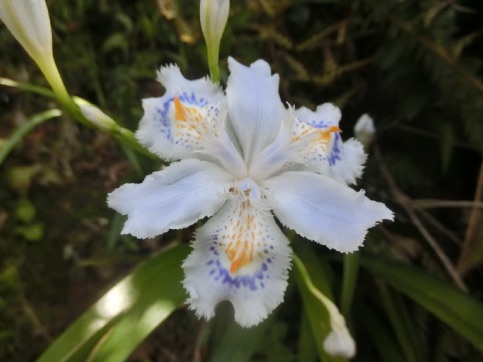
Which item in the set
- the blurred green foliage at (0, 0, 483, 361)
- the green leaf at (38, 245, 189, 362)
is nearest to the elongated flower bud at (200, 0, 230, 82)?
the blurred green foliage at (0, 0, 483, 361)

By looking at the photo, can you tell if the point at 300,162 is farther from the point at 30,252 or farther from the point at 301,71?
the point at 30,252

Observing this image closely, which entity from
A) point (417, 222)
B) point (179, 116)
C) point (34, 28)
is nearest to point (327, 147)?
point (179, 116)

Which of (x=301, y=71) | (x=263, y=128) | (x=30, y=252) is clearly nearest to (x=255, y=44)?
(x=301, y=71)

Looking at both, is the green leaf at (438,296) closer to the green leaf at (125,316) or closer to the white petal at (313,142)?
the white petal at (313,142)

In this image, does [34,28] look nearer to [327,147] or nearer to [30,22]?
[30,22]

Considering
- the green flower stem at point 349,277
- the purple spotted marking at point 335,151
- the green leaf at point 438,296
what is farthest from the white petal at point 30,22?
the green leaf at point 438,296
